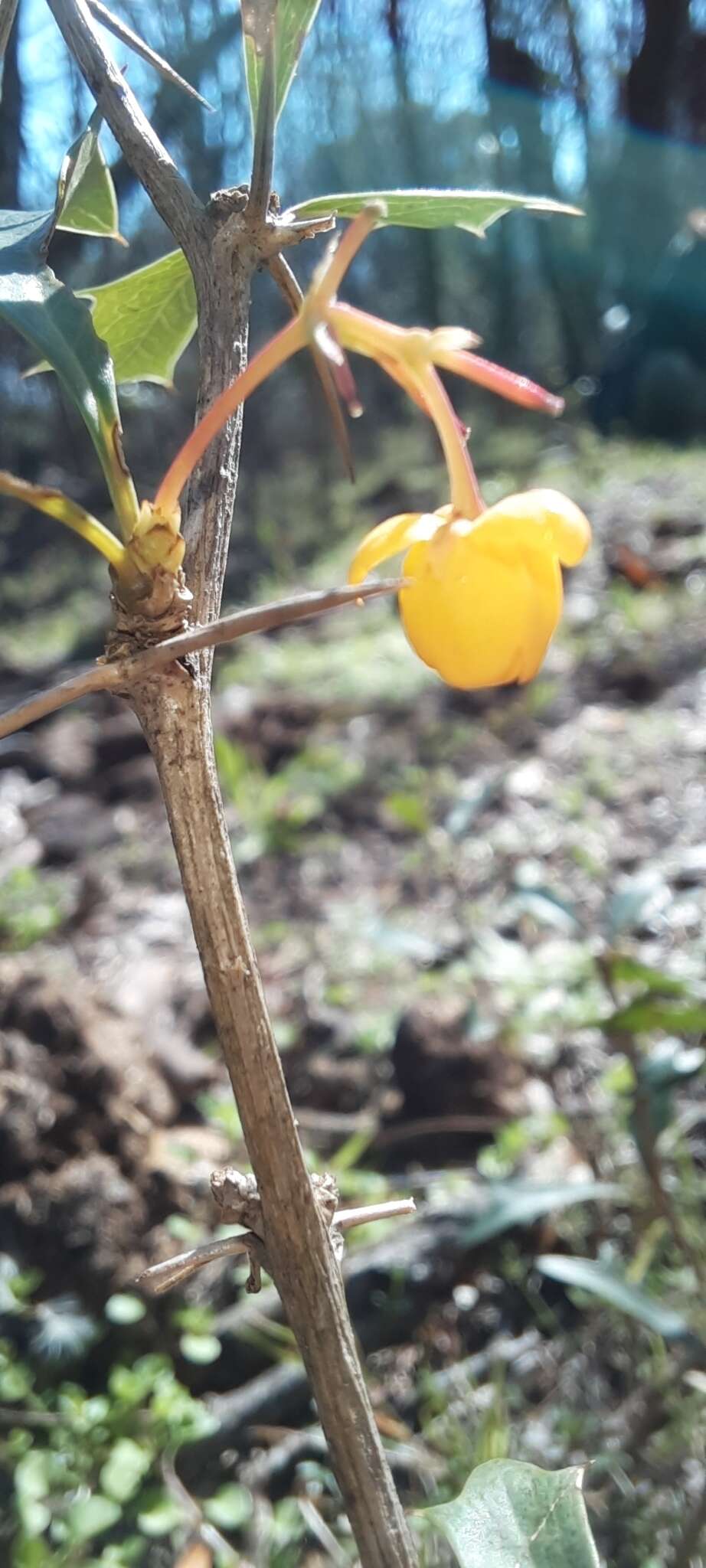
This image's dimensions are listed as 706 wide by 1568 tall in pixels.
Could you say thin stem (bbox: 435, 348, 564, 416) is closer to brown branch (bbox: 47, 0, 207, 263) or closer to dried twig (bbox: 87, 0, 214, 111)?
brown branch (bbox: 47, 0, 207, 263)

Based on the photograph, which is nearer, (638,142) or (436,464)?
(436,464)

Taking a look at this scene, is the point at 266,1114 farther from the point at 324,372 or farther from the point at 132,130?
the point at 132,130

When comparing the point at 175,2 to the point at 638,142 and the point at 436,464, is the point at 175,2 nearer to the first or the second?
the point at 436,464

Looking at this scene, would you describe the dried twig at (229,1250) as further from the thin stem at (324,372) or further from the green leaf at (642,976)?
the green leaf at (642,976)

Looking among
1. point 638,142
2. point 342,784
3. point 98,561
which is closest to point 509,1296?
point 342,784

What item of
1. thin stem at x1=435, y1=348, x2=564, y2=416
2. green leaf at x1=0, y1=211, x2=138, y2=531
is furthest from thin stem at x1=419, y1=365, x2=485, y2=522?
green leaf at x1=0, y1=211, x2=138, y2=531

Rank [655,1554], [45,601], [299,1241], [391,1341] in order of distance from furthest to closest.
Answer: [45,601] < [391,1341] < [655,1554] < [299,1241]

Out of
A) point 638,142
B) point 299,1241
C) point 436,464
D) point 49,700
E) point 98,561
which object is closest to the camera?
point 49,700

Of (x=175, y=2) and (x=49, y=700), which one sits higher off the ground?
(x=175, y=2)
